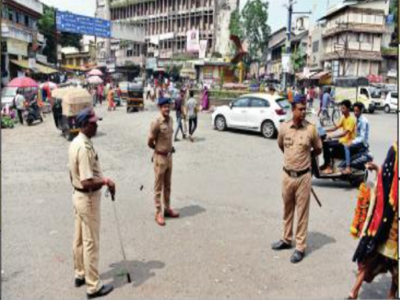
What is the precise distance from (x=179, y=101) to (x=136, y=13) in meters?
71.2

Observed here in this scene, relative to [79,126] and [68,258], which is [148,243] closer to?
[68,258]

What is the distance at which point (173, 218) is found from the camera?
22.7 ft

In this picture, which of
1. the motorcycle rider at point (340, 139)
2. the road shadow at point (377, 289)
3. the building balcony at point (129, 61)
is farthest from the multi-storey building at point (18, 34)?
the road shadow at point (377, 289)

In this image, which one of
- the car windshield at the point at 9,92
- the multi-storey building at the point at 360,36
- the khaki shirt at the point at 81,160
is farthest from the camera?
the multi-storey building at the point at 360,36

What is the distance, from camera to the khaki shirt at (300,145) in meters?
5.35

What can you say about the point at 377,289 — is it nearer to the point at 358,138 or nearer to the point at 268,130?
the point at 358,138

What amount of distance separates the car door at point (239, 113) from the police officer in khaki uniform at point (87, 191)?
12654mm

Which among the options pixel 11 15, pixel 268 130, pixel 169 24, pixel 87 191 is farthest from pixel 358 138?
pixel 169 24

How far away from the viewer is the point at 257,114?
16.3m

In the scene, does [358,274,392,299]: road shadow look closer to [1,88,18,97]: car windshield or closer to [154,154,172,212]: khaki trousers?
[154,154,172,212]: khaki trousers

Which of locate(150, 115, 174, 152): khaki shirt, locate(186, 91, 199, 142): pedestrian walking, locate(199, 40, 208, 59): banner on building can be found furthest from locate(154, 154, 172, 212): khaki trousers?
locate(199, 40, 208, 59): banner on building

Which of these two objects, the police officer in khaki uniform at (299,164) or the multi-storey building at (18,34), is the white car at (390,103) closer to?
the police officer in khaki uniform at (299,164)

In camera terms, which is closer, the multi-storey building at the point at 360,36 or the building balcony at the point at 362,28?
the building balcony at the point at 362,28

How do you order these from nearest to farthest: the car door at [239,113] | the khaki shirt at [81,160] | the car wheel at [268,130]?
the khaki shirt at [81,160]
the car wheel at [268,130]
the car door at [239,113]
